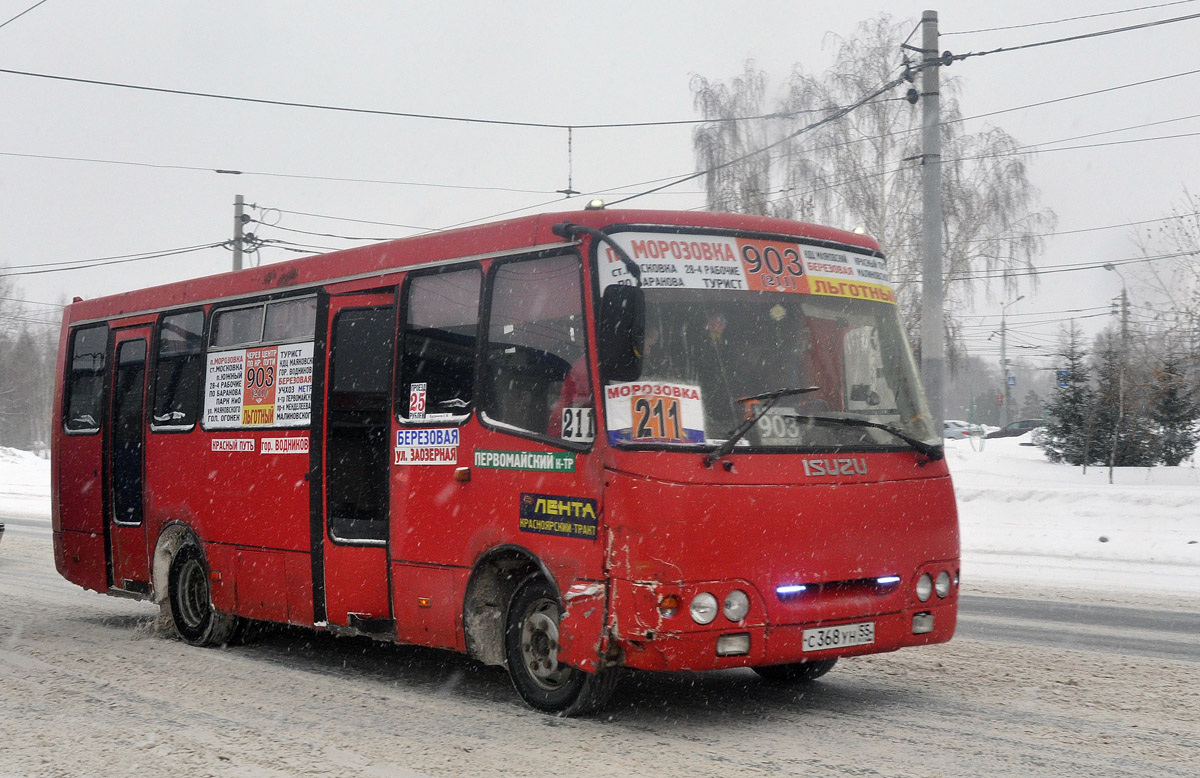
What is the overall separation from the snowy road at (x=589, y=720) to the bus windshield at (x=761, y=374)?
5.01 feet

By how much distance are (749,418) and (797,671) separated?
2164mm

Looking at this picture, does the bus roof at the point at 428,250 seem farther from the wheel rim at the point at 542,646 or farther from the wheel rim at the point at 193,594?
the wheel rim at the point at 193,594

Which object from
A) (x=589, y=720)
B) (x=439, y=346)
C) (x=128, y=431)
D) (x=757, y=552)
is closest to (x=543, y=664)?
(x=589, y=720)

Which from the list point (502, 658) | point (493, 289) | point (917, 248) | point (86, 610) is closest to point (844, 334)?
point (493, 289)

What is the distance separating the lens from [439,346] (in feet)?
26.1

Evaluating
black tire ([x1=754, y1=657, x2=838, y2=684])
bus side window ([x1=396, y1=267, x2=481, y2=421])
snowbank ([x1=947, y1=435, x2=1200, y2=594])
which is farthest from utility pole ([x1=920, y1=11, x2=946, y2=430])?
bus side window ([x1=396, y1=267, x2=481, y2=421])

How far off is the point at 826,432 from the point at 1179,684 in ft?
9.66

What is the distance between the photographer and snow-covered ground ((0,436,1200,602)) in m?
14.6

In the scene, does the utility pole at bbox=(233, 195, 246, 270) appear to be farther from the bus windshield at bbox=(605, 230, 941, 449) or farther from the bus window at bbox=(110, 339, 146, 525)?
the bus windshield at bbox=(605, 230, 941, 449)

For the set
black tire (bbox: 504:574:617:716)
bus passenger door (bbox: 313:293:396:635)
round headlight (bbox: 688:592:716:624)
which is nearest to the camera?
round headlight (bbox: 688:592:716:624)

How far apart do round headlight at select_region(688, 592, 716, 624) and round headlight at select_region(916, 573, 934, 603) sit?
1.41 meters

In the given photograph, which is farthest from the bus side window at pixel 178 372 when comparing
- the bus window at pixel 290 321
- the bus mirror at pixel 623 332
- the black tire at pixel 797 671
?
the black tire at pixel 797 671

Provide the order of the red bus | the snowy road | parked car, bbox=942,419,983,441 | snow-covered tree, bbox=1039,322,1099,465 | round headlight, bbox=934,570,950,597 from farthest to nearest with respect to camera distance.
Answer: parked car, bbox=942,419,983,441 → snow-covered tree, bbox=1039,322,1099,465 → round headlight, bbox=934,570,950,597 → the red bus → the snowy road

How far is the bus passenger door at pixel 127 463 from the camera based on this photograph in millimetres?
11172
